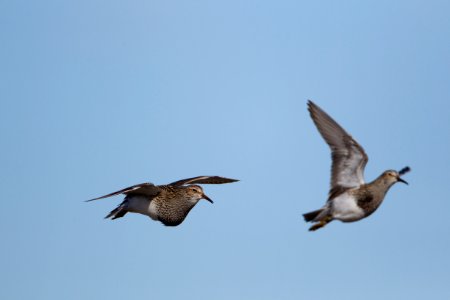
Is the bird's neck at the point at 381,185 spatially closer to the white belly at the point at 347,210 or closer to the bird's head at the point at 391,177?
the bird's head at the point at 391,177

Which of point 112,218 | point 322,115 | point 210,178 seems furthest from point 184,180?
point 322,115

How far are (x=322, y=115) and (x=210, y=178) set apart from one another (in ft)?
21.1

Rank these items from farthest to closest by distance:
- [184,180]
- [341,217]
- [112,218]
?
[184,180], [112,218], [341,217]

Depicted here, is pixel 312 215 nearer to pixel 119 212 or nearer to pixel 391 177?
pixel 391 177

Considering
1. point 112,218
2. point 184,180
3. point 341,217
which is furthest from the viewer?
point 184,180

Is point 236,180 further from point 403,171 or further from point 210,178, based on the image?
point 403,171

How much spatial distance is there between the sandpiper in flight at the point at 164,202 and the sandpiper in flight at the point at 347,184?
4.72 m

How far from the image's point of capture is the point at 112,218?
20516mm

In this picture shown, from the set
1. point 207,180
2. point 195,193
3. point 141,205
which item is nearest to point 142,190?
point 141,205

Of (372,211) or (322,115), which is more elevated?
(322,115)

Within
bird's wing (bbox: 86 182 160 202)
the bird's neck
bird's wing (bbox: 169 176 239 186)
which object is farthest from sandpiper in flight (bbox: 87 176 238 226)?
Answer: the bird's neck

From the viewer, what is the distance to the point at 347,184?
16891mm

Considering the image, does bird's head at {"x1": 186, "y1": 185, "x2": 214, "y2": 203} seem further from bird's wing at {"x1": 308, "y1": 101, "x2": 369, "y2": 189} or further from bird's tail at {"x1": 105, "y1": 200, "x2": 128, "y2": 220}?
bird's wing at {"x1": 308, "y1": 101, "x2": 369, "y2": 189}

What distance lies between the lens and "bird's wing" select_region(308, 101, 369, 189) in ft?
55.4
